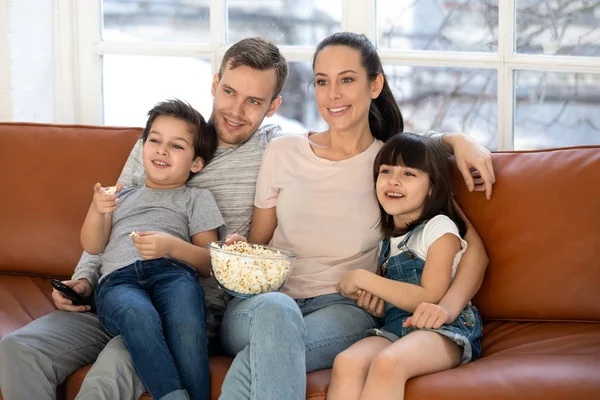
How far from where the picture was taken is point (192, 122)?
2.24 meters

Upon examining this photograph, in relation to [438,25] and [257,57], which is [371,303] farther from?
[438,25]

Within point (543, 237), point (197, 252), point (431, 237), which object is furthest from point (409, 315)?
point (197, 252)

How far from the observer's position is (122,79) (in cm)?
299

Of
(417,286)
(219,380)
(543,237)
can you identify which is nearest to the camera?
(219,380)

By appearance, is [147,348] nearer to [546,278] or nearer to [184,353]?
[184,353]

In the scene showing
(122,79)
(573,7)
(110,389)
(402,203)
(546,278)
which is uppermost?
(573,7)

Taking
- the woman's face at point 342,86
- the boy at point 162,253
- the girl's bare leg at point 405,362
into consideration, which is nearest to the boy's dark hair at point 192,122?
the boy at point 162,253

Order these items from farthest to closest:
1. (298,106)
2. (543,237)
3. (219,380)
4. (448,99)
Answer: (298,106), (448,99), (543,237), (219,380)

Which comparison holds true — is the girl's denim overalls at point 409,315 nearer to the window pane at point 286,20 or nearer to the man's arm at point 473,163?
the man's arm at point 473,163

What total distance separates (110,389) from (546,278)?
43.7 inches

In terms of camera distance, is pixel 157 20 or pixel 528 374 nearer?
pixel 528 374

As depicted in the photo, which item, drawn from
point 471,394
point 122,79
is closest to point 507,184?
point 471,394

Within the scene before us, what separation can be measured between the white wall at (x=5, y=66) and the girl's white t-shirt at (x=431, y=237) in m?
1.43

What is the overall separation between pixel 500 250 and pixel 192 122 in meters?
0.89
